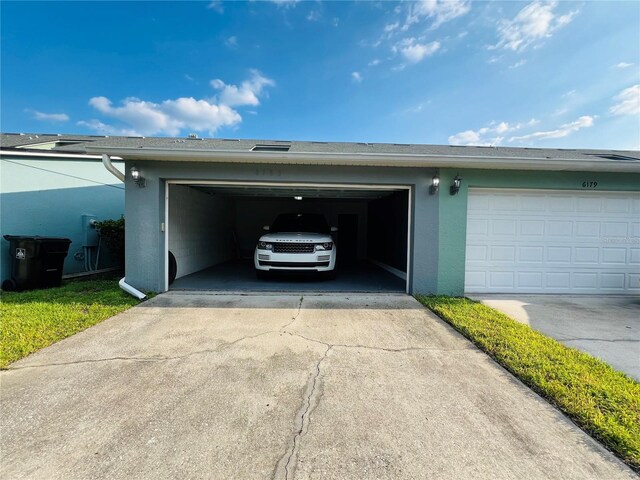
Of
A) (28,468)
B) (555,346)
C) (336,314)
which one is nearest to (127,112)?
(336,314)

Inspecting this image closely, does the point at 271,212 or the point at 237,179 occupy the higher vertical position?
the point at 237,179

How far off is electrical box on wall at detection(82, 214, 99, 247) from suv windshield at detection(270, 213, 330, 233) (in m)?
4.69

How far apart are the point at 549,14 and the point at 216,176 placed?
24.8ft

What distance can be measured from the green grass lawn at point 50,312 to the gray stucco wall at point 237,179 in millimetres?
717

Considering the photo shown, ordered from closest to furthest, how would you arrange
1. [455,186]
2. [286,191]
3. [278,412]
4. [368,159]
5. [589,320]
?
[278,412] < [589,320] < [368,159] < [455,186] < [286,191]

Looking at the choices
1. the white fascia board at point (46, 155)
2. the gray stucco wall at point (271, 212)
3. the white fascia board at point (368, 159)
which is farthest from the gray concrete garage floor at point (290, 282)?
the gray stucco wall at point (271, 212)

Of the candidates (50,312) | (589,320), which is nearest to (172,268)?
(50,312)

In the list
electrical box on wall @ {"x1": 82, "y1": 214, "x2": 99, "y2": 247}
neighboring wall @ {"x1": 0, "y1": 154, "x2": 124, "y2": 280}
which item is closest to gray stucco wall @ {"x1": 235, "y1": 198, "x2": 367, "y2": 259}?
neighboring wall @ {"x1": 0, "y1": 154, "x2": 124, "y2": 280}

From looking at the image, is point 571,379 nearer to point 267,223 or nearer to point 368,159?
point 368,159

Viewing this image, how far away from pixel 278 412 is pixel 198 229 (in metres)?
7.01

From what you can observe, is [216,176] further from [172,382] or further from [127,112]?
[127,112]

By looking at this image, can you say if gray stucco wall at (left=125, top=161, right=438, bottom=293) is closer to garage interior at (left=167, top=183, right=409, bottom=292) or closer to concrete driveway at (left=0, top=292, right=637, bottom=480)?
garage interior at (left=167, top=183, right=409, bottom=292)

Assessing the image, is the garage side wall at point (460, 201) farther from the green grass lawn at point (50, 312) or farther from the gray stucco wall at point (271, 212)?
the gray stucco wall at point (271, 212)

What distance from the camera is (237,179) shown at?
545 centimetres
